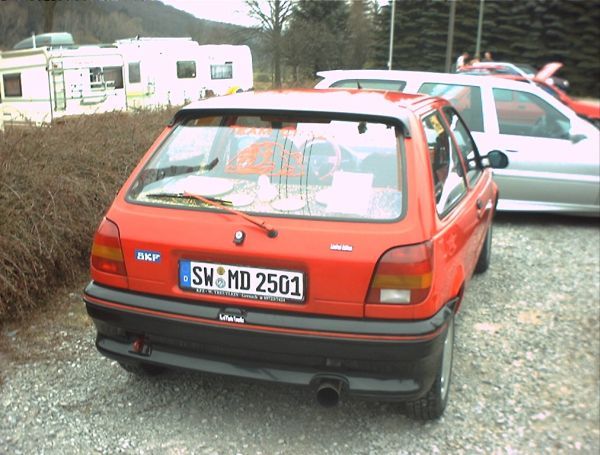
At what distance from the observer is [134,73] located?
15898 millimetres

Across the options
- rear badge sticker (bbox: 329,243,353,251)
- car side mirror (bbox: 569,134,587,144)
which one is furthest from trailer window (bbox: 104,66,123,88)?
rear badge sticker (bbox: 329,243,353,251)

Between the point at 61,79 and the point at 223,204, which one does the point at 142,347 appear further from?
the point at 61,79

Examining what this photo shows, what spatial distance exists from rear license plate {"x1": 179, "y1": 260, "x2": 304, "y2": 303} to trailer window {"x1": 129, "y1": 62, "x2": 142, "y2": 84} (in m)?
14.1

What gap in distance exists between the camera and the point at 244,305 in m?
2.66

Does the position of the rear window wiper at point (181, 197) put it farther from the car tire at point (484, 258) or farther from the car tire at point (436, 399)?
the car tire at point (484, 258)

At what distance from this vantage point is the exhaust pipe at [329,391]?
2619 mm

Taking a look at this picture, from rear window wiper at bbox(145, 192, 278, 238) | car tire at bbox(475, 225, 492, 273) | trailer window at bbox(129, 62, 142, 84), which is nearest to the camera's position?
rear window wiper at bbox(145, 192, 278, 238)

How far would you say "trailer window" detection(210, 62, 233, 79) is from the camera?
61.4 feet

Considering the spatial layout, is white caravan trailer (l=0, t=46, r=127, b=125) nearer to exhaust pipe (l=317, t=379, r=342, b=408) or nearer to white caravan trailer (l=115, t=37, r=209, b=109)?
white caravan trailer (l=115, t=37, r=209, b=109)

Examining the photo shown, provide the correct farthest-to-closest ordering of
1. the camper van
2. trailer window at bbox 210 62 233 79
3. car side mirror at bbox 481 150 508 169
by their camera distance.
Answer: trailer window at bbox 210 62 233 79
the camper van
car side mirror at bbox 481 150 508 169

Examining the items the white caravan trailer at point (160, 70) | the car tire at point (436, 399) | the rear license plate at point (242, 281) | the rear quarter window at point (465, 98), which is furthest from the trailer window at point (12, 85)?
the car tire at point (436, 399)

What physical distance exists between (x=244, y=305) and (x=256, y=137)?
0.90 m

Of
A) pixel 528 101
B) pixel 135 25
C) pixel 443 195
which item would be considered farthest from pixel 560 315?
pixel 135 25

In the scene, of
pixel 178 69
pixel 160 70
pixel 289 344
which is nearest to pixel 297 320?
pixel 289 344
